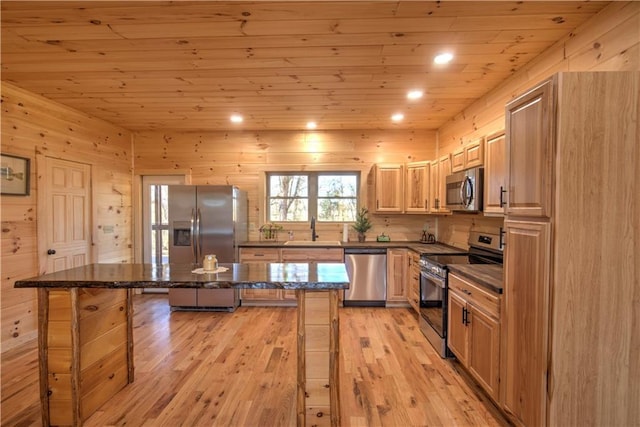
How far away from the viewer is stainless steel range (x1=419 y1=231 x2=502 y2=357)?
2.99 metres

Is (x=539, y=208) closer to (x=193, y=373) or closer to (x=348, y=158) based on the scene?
(x=193, y=373)

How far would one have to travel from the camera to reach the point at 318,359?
2080 mm

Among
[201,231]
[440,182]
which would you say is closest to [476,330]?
[440,182]

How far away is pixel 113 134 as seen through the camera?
4715 mm

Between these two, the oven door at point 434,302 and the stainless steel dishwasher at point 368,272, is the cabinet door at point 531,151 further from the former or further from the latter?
the stainless steel dishwasher at point 368,272

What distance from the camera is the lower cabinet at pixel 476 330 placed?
2123mm

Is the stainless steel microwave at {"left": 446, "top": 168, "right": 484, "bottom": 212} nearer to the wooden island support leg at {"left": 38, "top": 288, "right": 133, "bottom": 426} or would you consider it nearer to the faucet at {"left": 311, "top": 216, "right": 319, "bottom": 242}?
the faucet at {"left": 311, "top": 216, "right": 319, "bottom": 242}

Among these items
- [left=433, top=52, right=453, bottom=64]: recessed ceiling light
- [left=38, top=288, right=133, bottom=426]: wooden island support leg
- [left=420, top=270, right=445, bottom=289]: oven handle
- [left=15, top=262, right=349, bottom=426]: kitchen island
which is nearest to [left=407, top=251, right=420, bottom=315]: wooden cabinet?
[left=420, top=270, right=445, bottom=289]: oven handle

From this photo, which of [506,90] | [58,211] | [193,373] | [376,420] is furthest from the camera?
[58,211]

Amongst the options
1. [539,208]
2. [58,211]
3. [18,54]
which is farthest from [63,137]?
[539,208]

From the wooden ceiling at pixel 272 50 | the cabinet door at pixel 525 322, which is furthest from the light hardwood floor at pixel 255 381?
the wooden ceiling at pixel 272 50

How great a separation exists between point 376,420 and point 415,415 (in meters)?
0.29

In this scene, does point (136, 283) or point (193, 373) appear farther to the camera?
point (193, 373)

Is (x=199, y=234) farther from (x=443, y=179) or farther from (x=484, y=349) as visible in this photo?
(x=484, y=349)
